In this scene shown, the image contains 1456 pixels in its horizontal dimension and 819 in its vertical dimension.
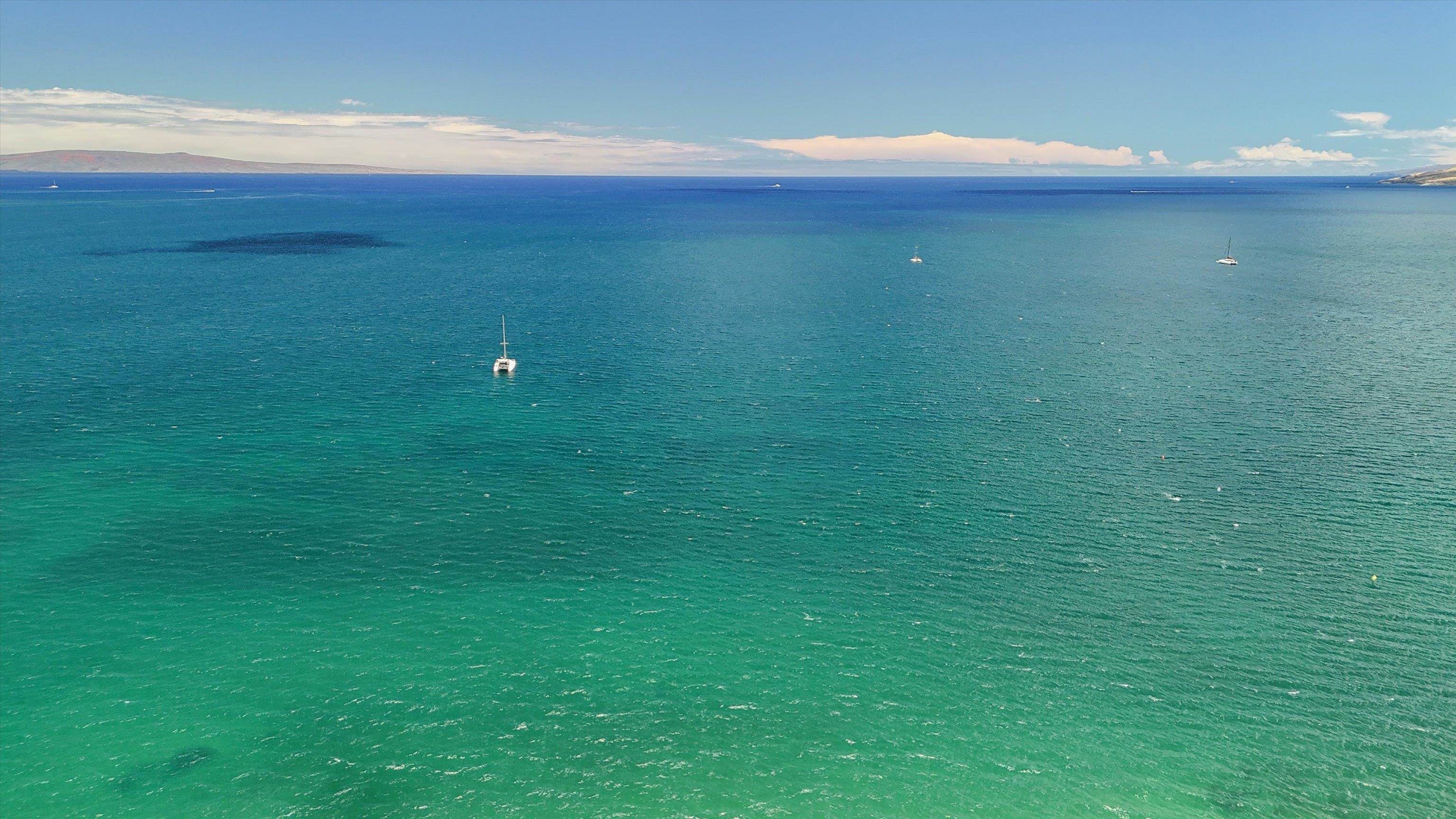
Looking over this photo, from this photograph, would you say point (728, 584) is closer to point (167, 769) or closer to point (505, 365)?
point (167, 769)

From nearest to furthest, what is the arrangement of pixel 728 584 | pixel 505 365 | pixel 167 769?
1. pixel 167 769
2. pixel 728 584
3. pixel 505 365

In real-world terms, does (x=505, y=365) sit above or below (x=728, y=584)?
above

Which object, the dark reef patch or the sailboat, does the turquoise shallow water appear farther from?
the sailboat

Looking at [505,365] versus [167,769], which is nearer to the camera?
[167,769]

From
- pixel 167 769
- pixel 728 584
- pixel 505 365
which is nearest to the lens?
pixel 167 769

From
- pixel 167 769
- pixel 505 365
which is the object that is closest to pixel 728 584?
pixel 167 769

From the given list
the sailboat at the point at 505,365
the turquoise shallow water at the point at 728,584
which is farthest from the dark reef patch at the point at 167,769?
the sailboat at the point at 505,365

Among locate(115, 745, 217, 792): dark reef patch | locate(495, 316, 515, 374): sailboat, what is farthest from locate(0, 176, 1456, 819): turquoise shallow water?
locate(495, 316, 515, 374): sailboat

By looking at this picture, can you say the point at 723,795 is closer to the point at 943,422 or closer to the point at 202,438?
the point at 943,422

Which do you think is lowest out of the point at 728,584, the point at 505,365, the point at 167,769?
the point at 167,769
